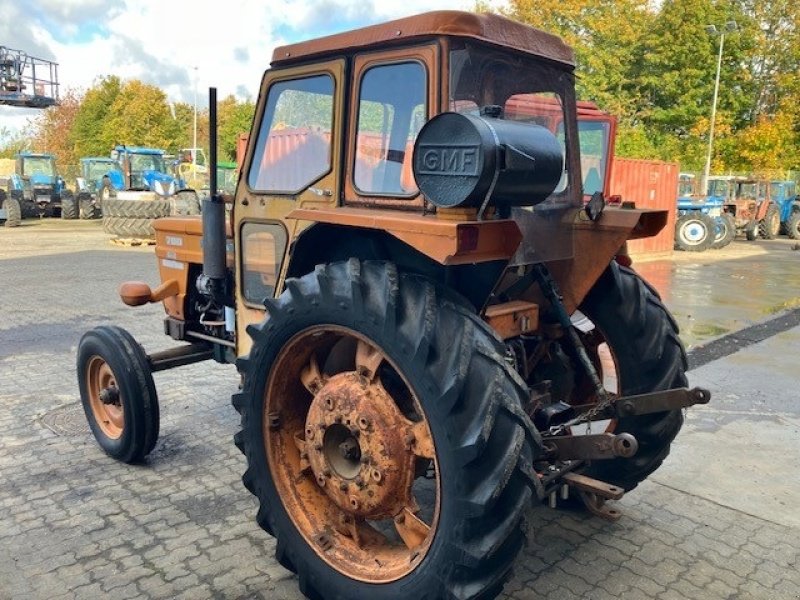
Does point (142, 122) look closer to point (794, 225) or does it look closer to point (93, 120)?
point (93, 120)

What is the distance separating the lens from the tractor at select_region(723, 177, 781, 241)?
78.9 feet

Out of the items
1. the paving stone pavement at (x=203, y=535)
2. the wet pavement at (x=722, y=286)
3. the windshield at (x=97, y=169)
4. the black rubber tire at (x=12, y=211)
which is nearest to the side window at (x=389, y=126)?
the paving stone pavement at (x=203, y=535)

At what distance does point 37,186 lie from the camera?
988 inches

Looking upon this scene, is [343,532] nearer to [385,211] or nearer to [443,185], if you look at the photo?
[385,211]

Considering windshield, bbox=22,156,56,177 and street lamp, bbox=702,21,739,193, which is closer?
windshield, bbox=22,156,56,177

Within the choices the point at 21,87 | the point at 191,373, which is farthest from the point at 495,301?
the point at 21,87

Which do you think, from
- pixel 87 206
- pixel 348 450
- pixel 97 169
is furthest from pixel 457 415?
pixel 97 169

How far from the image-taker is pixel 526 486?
2418mm

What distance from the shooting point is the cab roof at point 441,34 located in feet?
9.03

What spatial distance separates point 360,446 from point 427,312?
0.67 m

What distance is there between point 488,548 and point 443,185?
48.9 inches

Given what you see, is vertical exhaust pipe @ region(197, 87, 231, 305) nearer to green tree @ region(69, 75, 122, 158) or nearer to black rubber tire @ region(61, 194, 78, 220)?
black rubber tire @ region(61, 194, 78, 220)

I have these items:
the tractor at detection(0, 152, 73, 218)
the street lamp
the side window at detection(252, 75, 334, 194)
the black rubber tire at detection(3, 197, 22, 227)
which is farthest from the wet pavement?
the tractor at detection(0, 152, 73, 218)

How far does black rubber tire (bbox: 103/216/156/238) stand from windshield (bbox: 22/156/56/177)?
1022 cm
